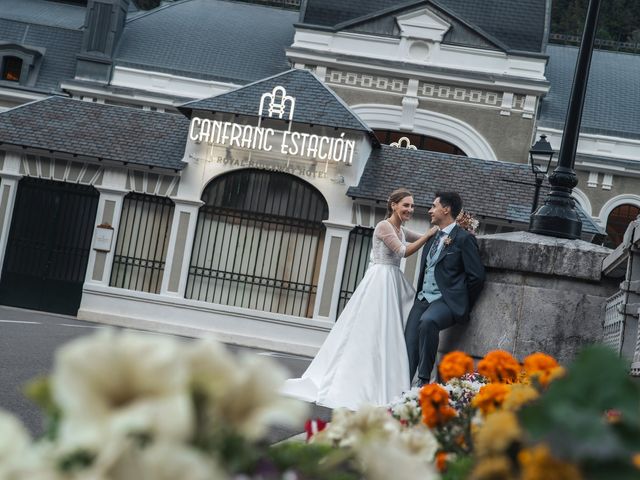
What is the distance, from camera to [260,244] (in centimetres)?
2398

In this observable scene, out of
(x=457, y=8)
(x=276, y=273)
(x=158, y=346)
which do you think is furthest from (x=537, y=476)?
(x=457, y=8)

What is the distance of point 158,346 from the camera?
1358 millimetres

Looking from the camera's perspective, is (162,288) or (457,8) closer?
(162,288)

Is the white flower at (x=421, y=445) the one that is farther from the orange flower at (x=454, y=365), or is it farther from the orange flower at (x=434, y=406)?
the orange flower at (x=454, y=365)

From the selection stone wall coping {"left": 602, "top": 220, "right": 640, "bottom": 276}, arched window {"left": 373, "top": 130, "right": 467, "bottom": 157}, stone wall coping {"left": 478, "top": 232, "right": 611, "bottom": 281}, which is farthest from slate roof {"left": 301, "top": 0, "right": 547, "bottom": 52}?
stone wall coping {"left": 602, "top": 220, "right": 640, "bottom": 276}

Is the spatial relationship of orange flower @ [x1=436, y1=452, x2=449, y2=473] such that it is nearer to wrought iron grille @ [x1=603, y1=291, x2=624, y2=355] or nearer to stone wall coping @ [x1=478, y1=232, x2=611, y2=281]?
wrought iron grille @ [x1=603, y1=291, x2=624, y2=355]

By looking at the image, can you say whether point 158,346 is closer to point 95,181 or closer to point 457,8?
point 95,181

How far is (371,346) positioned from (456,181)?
14516 mm

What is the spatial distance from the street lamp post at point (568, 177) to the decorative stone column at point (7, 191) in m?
17.6

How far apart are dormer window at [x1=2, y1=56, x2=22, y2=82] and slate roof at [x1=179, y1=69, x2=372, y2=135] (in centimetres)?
1299

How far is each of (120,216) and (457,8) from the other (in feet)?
45.1

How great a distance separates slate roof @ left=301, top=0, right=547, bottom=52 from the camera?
31578 millimetres

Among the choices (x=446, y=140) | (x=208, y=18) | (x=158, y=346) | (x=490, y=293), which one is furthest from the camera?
(x=208, y=18)

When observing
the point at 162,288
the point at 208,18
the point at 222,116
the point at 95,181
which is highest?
the point at 208,18
